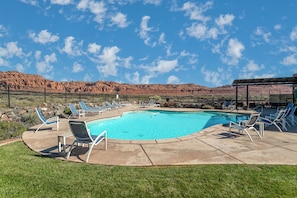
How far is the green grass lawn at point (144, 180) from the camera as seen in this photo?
285cm

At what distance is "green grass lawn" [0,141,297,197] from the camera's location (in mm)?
2846

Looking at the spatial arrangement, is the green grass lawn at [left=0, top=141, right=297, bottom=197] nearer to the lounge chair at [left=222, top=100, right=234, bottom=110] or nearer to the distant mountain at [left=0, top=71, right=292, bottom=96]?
the lounge chair at [left=222, top=100, right=234, bottom=110]

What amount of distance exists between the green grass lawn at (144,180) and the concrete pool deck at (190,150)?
308mm

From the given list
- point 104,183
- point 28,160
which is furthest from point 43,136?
point 104,183

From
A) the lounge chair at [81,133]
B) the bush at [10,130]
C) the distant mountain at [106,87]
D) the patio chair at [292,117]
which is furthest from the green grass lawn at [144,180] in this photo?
the distant mountain at [106,87]

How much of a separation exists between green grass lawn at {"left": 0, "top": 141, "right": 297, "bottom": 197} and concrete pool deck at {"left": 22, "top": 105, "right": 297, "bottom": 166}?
12.1 inches

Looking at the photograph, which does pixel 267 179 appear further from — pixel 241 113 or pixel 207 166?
pixel 241 113

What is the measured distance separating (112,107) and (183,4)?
9.47 meters

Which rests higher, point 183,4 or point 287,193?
point 183,4

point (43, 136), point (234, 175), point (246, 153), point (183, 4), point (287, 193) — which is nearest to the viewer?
point (287, 193)

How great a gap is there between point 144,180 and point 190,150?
179 centimetres

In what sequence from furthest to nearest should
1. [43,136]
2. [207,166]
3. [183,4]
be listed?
[183,4], [43,136], [207,166]

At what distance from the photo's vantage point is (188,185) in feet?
9.84

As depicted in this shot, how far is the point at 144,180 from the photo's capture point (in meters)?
3.17
